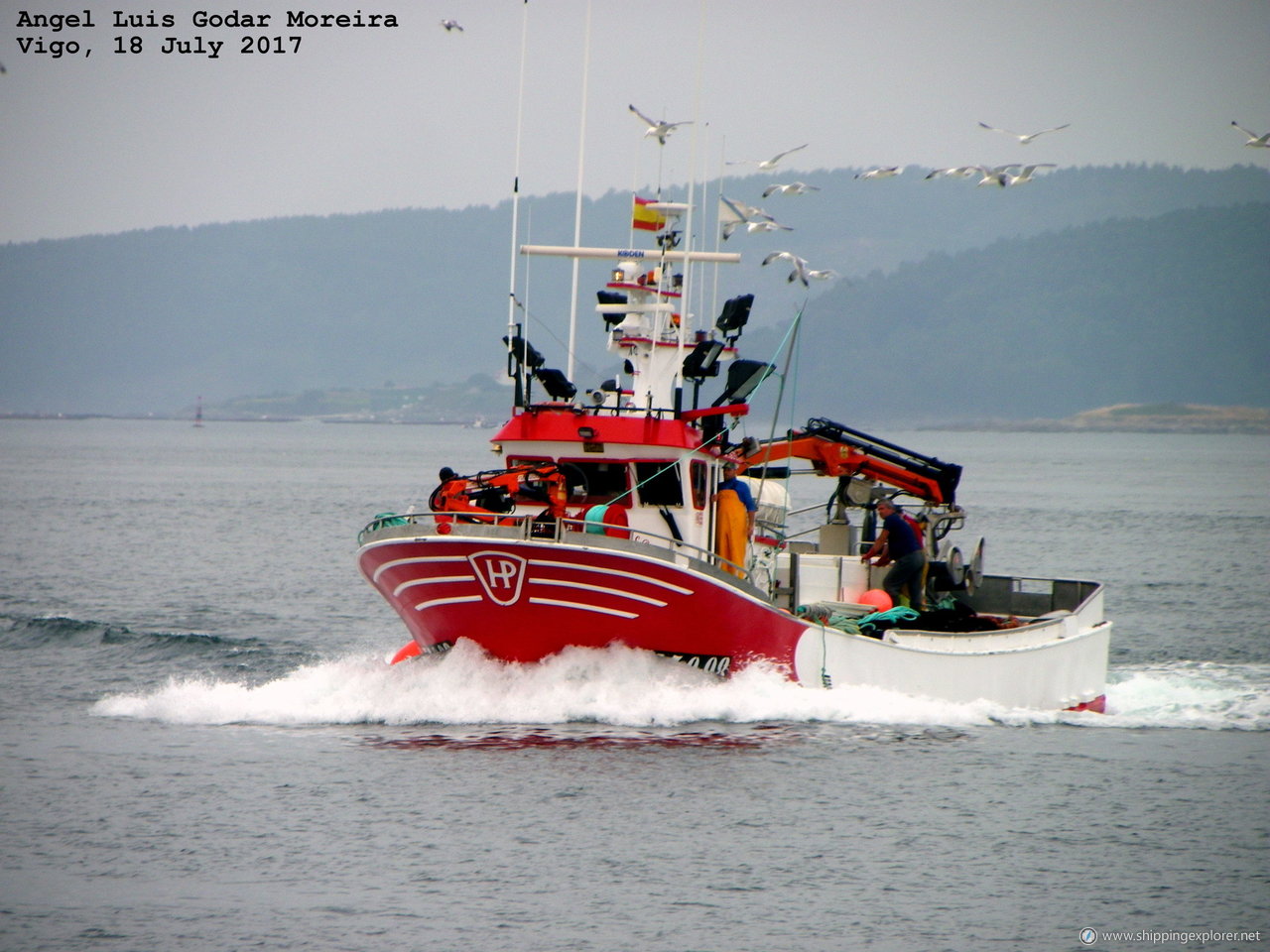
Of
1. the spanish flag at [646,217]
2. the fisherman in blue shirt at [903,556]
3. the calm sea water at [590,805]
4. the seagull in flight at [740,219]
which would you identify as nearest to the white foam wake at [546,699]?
the calm sea water at [590,805]

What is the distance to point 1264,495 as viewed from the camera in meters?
95.7

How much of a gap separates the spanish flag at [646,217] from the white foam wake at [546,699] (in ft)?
20.8

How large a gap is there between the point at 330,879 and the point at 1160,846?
843cm

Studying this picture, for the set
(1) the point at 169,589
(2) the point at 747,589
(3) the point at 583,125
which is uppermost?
(3) the point at 583,125

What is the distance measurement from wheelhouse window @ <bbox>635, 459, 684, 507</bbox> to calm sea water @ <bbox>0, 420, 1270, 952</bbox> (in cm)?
224

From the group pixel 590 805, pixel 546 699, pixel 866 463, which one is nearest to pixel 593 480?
pixel 546 699

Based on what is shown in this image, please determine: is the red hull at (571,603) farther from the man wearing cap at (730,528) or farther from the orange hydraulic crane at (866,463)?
the orange hydraulic crane at (866,463)

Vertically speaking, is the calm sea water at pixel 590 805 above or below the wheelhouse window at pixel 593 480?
below

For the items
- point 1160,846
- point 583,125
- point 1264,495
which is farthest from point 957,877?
point 1264,495

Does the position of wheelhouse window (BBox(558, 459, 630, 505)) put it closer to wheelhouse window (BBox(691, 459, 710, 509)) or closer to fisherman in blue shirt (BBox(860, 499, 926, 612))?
wheelhouse window (BBox(691, 459, 710, 509))

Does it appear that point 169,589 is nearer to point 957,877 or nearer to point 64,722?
point 64,722

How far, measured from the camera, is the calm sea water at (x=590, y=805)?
14.8m

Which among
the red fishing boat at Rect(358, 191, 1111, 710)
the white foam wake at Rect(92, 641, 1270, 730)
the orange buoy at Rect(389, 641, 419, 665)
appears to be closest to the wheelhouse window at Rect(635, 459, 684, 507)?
the red fishing boat at Rect(358, 191, 1111, 710)

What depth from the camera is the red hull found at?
19.0m
